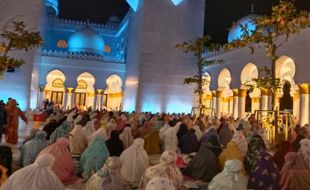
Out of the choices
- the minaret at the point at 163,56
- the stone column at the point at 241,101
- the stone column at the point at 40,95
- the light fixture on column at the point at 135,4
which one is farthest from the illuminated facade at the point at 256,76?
the stone column at the point at 40,95

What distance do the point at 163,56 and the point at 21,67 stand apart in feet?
19.3

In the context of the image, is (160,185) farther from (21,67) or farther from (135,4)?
(135,4)

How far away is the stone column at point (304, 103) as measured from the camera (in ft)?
32.9

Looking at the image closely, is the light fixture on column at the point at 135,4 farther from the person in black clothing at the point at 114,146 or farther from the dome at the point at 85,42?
the person in black clothing at the point at 114,146

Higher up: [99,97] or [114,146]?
[99,97]

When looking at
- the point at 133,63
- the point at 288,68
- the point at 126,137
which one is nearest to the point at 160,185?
the point at 126,137

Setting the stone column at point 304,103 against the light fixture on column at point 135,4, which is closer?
the stone column at point 304,103

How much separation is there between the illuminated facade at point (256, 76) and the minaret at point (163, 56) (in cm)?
138

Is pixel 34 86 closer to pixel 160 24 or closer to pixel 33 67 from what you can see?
pixel 33 67

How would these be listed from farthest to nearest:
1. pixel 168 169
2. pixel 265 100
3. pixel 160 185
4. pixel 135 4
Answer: pixel 135 4 → pixel 265 100 → pixel 168 169 → pixel 160 185

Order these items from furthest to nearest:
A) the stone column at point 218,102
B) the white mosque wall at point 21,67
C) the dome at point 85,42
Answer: the dome at point 85,42, the stone column at point 218,102, the white mosque wall at point 21,67

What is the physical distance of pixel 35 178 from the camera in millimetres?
2832

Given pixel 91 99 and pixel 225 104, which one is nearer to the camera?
pixel 225 104

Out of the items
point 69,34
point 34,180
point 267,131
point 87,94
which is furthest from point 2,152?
point 69,34
